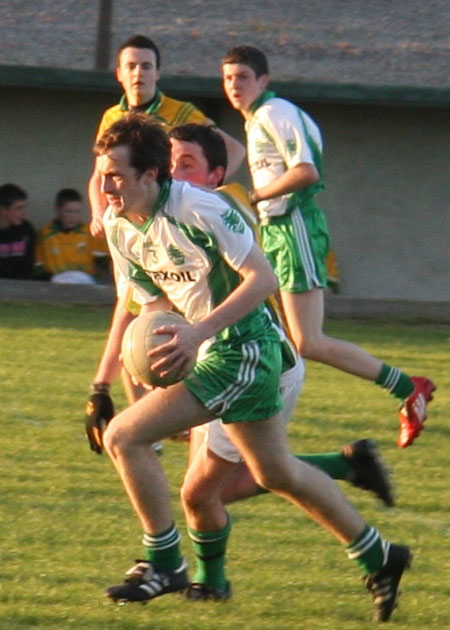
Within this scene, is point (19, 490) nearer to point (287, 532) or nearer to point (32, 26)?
point (287, 532)

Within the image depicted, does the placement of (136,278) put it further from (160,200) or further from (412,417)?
(412,417)

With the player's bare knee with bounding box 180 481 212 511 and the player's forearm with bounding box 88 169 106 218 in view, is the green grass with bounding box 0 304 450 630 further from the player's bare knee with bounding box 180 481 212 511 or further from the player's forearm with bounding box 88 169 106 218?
the player's forearm with bounding box 88 169 106 218

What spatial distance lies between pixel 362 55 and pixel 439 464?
421 inches

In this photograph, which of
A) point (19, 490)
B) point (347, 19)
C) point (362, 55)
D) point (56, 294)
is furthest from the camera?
Answer: point (347, 19)

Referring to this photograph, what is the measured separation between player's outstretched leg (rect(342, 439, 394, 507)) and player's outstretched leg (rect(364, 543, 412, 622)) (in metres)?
0.72

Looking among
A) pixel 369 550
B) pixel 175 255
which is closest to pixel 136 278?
pixel 175 255

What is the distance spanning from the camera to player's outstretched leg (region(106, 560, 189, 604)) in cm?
505

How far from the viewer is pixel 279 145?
27.2 feet

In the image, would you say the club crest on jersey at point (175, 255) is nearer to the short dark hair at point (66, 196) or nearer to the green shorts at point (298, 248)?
the green shorts at point (298, 248)

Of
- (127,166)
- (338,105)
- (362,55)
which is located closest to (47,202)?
(338,105)

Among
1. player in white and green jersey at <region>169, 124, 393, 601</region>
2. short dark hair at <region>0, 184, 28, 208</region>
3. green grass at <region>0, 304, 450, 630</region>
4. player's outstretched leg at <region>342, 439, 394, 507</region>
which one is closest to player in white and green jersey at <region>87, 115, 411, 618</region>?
player in white and green jersey at <region>169, 124, 393, 601</region>

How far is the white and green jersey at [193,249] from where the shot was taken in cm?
488

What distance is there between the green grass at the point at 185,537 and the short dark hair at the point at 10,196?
4.33 metres

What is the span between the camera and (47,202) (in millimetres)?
15852
